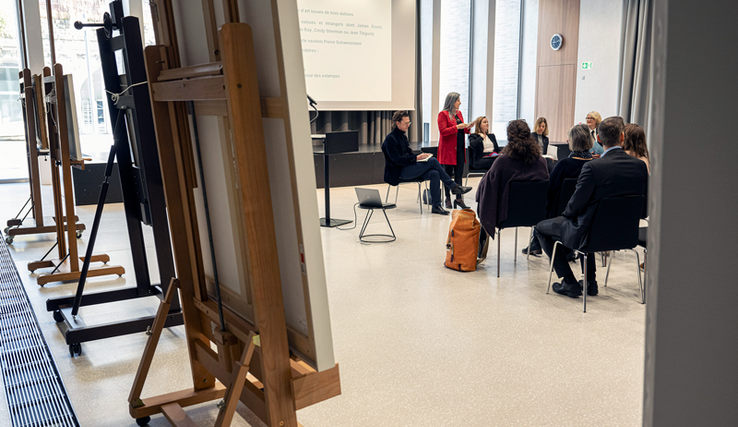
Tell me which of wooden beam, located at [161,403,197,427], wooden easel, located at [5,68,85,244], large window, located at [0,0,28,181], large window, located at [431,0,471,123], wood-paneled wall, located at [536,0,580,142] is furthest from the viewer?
large window, located at [431,0,471,123]

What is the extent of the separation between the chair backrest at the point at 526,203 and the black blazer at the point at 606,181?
678 mm

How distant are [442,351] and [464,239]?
5.04ft

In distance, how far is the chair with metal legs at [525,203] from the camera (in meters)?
4.02

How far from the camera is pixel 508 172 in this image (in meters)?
4.04

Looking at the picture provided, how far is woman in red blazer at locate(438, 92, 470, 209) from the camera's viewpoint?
264 inches

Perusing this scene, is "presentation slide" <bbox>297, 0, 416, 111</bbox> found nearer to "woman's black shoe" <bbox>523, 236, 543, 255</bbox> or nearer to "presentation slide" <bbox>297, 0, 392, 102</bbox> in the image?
"presentation slide" <bbox>297, 0, 392, 102</bbox>

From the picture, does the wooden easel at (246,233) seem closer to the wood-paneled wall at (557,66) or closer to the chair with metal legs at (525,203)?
the chair with metal legs at (525,203)

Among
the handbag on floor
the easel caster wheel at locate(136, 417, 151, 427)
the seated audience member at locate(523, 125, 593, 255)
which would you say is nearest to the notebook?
the handbag on floor

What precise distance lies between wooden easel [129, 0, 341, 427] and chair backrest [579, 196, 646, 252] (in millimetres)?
2282

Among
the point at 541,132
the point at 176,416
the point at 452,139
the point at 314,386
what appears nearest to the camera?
the point at 314,386

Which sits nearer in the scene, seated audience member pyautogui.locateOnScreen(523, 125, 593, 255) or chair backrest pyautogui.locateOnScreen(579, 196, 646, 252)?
chair backrest pyautogui.locateOnScreen(579, 196, 646, 252)

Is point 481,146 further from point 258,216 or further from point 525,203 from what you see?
point 258,216

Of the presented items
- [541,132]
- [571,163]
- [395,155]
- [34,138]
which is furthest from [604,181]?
[34,138]

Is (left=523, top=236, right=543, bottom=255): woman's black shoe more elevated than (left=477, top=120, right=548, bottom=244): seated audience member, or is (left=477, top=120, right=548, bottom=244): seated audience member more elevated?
(left=477, top=120, right=548, bottom=244): seated audience member
